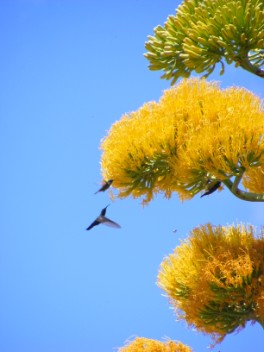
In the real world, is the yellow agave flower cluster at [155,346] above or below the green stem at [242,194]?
below

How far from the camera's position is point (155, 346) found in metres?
7.47

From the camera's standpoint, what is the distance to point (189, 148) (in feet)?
20.9

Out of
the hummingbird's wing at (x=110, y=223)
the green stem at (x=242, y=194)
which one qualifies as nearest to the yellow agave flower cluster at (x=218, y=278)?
the green stem at (x=242, y=194)

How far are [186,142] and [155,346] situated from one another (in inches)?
102

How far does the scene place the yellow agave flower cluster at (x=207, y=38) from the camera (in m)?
6.46

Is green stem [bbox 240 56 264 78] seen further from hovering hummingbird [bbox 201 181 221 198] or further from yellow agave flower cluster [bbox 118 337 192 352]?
yellow agave flower cluster [bbox 118 337 192 352]

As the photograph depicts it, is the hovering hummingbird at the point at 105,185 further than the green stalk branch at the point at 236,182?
Yes

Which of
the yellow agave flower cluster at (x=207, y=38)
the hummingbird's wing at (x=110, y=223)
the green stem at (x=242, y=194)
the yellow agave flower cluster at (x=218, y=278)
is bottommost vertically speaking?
the yellow agave flower cluster at (x=218, y=278)

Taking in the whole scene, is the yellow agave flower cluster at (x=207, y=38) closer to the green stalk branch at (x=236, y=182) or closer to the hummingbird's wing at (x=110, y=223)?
the green stalk branch at (x=236, y=182)

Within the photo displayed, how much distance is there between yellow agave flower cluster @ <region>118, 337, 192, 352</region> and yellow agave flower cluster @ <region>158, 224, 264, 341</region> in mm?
490

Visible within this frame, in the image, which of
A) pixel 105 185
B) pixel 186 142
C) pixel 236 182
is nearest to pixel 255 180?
pixel 236 182

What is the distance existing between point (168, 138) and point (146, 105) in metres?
0.66

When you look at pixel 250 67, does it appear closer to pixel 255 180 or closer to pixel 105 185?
pixel 255 180

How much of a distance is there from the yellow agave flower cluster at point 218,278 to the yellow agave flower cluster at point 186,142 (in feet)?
1.99
